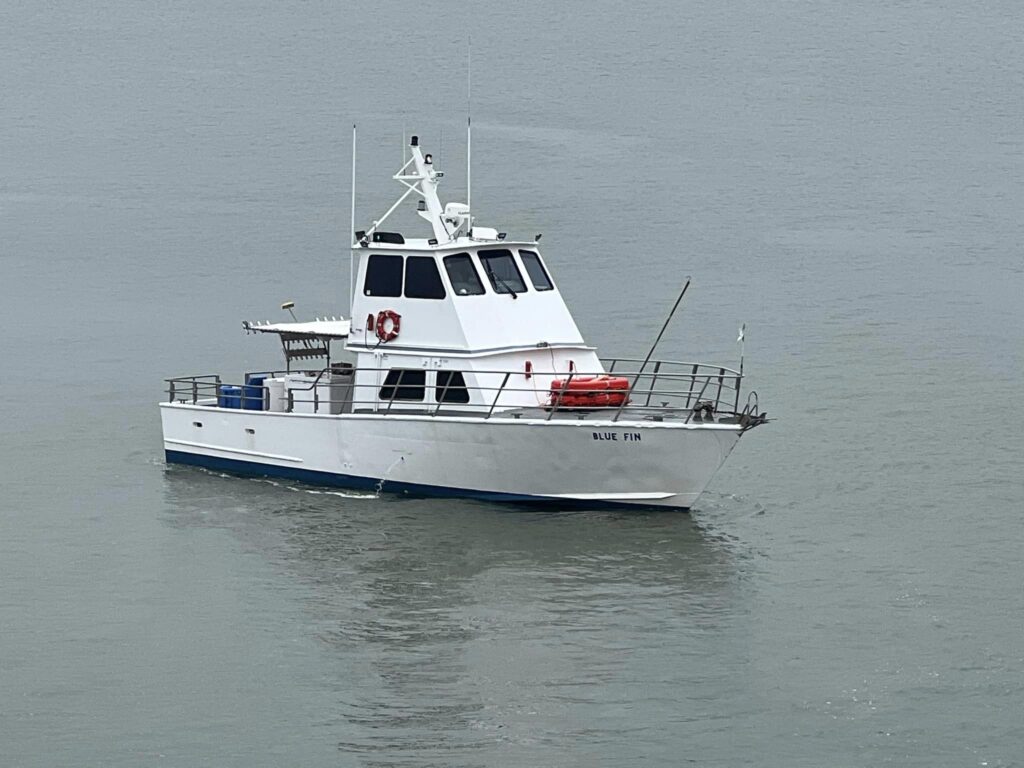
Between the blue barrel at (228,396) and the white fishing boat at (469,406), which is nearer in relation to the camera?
the white fishing boat at (469,406)

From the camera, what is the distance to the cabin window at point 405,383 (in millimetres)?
33406

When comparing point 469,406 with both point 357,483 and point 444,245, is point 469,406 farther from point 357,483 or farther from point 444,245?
point 444,245

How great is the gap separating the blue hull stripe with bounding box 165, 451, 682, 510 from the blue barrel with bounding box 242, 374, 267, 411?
45.2 inches

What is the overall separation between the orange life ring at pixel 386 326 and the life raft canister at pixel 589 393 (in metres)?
3.34

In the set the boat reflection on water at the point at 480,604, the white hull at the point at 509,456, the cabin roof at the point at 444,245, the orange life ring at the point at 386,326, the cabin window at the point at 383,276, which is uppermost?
the cabin roof at the point at 444,245

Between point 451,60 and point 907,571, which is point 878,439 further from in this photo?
point 451,60

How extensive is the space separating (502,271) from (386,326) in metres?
2.42

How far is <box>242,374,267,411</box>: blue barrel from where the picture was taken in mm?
36031

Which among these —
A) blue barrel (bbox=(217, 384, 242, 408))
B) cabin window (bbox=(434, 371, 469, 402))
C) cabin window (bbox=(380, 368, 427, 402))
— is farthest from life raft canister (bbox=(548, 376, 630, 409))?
blue barrel (bbox=(217, 384, 242, 408))

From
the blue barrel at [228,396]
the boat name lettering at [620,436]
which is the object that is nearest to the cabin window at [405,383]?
the boat name lettering at [620,436]

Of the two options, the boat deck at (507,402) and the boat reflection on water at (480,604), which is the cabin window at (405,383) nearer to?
the boat deck at (507,402)

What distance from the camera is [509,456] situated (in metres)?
31.8

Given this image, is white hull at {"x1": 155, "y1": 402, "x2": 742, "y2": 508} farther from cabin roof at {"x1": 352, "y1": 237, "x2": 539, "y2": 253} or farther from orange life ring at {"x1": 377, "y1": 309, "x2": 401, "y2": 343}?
cabin roof at {"x1": 352, "y1": 237, "x2": 539, "y2": 253}

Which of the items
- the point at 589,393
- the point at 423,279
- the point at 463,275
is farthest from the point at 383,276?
the point at 589,393
